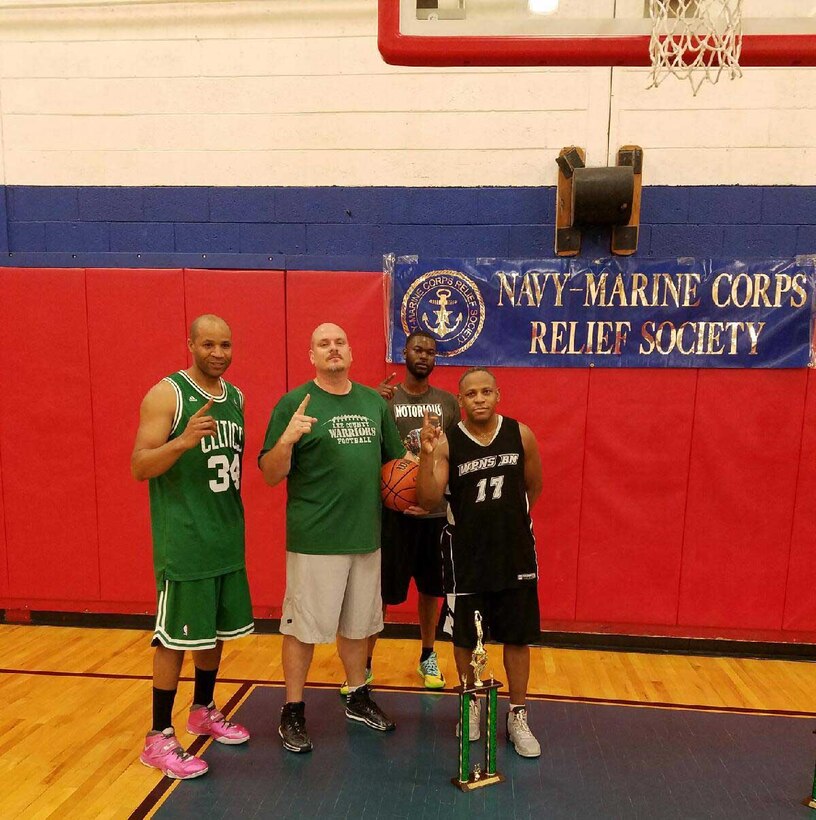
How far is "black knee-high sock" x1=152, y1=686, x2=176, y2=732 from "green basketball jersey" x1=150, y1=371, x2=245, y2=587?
483mm

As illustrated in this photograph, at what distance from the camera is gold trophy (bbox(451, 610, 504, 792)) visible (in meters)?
2.59

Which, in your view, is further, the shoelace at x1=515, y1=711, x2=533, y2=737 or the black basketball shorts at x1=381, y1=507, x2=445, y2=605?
the black basketball shorts at x1=381, y1=507, x2=445, y2=605

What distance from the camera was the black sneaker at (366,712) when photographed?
312 cm

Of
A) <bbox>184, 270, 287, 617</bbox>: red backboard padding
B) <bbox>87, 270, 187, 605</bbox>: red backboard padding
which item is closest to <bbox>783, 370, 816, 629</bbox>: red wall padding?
<bbox>184, 270, 287, 617</bbox>: red backboard padding

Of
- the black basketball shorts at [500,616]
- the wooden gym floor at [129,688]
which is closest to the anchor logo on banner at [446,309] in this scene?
the black basketball shorts at [500,616]

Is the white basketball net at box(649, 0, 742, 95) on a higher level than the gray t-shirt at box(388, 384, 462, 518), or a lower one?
higher

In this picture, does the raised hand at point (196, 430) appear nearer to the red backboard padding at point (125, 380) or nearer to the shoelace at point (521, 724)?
the red backboard padding at point (125, 380)

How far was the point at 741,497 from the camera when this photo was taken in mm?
4023

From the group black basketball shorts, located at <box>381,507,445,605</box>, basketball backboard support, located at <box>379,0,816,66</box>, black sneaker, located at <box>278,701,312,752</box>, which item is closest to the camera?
basketball backboard support, located at <box>379,0,816,66</box>

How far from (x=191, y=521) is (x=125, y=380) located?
6.15ft

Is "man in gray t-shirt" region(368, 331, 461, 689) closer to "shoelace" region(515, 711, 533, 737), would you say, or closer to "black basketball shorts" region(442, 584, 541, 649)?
"black basketball shorts" region(442, 584, 541, 649)

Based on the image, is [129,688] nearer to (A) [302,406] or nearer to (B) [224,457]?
(B) [224,457]

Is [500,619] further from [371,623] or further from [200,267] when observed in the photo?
[200,267]

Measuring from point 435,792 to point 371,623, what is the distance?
730 mm
